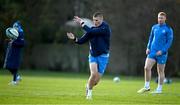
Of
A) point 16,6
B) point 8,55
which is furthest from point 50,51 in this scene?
point 8,55

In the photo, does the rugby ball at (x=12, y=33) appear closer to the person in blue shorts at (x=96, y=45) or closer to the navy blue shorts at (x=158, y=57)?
the navy blue shorts at (x=158, y=57)

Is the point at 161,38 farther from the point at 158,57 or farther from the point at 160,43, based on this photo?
the point at 158,57

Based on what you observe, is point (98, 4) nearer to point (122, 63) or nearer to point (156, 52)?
point (122, 63)

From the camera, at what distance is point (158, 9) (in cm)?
3984

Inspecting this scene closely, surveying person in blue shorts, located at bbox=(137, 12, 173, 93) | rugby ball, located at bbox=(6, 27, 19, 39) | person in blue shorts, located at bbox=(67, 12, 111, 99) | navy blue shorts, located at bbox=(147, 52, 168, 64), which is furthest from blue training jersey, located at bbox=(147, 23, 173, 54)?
rugby ball, located at bbox=(6, 27, 19, 39)

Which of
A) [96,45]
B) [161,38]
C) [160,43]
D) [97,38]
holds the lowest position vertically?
[160,43]

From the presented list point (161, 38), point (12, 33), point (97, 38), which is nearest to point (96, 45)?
point (97, 38)

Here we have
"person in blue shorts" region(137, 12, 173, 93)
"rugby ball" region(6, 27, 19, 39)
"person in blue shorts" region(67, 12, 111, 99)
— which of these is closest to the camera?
"person in blue shorts" region(67, 12, 111, 99)

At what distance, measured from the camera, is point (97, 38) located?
16703 mm

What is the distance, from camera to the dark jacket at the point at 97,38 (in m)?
16.6

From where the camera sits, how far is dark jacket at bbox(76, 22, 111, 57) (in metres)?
16.6

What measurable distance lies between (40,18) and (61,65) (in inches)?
166

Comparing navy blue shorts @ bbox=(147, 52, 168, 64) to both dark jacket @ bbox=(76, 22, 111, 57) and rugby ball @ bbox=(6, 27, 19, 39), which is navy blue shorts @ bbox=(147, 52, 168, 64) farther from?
rugby ball @ bbox=(6, 27, 19, 39)

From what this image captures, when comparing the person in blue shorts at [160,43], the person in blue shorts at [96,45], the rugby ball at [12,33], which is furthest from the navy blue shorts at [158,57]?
the rugby ball at [12,33]
